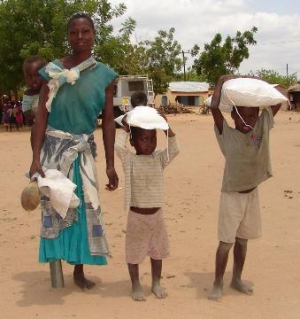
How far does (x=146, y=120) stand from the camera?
11.1 ft

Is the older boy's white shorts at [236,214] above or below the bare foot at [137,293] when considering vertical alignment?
above

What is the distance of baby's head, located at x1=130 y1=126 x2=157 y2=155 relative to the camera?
11.4ft

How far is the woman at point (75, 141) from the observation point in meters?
3.49

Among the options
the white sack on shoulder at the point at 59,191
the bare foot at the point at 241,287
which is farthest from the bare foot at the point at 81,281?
the bare foot at the point at 241,287

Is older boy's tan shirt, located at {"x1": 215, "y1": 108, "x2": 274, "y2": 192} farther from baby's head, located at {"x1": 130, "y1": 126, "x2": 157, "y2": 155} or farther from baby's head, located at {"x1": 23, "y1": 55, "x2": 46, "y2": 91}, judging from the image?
baby's head, located at {"x1": 23, "y1": 55, "x2": 46, "y2": 91}

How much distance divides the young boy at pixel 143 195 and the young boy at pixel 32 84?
808mm

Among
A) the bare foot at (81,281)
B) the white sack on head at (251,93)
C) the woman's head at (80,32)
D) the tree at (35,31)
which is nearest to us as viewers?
the white sack on head at (251,93)

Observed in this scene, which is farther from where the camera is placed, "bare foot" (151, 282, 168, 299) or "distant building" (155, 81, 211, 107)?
"distant building" (155, 81, 211, 107)

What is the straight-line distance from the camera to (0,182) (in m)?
8.24

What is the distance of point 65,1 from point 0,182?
583 inches

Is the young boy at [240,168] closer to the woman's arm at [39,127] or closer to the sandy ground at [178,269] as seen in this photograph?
the sandy ground at [178,269]

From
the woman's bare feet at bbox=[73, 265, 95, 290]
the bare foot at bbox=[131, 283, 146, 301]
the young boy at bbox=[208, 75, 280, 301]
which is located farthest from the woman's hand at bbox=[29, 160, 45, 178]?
the young boy at bbox=[208, 75, 280, 301]

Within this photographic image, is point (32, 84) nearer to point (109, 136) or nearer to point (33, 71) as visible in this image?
point (33, 71)

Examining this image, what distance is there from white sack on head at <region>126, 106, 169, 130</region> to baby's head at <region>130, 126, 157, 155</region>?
11 cm
